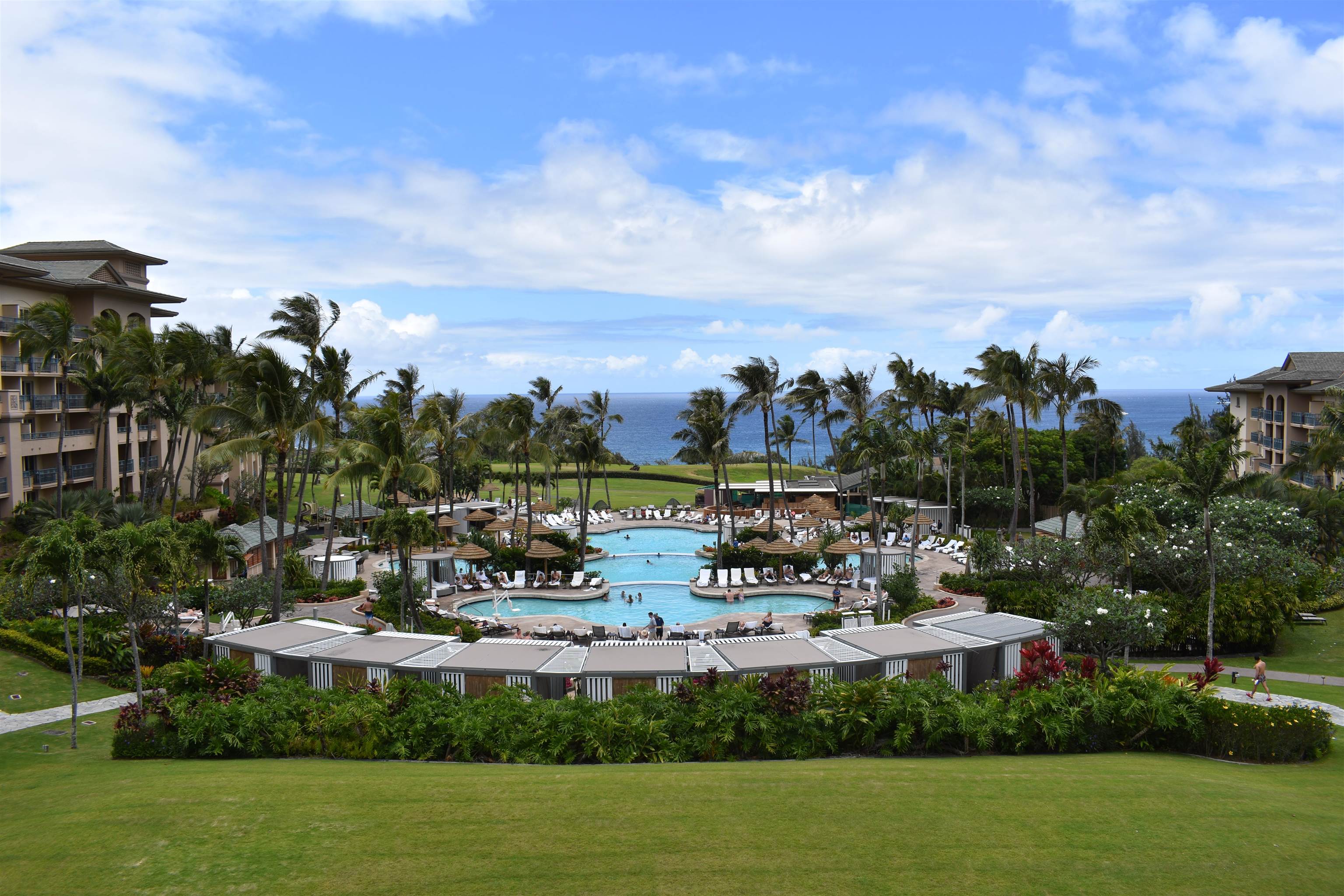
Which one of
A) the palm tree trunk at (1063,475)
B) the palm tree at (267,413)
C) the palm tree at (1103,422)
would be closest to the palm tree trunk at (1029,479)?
the palm tree trunk at (1063,475)

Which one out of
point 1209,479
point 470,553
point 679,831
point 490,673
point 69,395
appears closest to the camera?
point 679,831

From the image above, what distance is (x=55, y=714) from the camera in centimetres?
1748

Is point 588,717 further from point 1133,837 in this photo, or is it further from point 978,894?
point 1133,837

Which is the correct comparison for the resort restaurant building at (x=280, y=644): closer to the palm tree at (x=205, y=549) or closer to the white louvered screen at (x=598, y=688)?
the palm tree at (x=205, y=549)

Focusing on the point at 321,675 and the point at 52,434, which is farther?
the point at 52,434

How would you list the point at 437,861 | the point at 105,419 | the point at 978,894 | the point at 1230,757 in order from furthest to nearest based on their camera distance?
the point at 105,419
the point at 1230,757
the point at 437,861
the point at 978,894

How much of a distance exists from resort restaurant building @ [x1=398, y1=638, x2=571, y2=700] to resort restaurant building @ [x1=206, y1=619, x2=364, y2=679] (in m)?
2.83

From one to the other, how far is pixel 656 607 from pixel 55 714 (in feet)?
67.1

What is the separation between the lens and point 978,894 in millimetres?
8562

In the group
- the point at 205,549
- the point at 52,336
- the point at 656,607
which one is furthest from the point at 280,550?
the point at 52,336

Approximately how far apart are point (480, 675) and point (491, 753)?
3.26m

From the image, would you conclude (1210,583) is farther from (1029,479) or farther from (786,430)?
(786,430)

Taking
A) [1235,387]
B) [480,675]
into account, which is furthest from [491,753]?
[1235,387]

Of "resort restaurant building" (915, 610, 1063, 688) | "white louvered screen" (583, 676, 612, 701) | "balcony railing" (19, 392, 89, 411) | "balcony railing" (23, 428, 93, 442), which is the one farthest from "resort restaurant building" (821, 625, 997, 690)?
"balcony railing" (23, 428, 93, 442)
